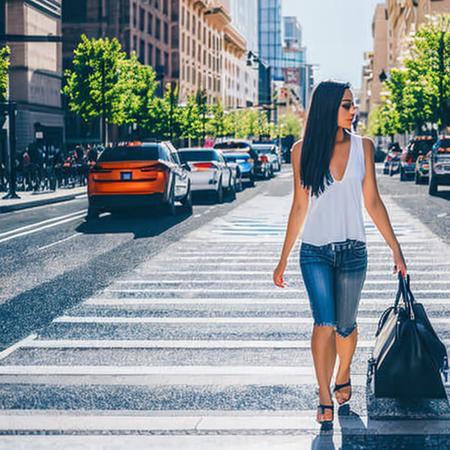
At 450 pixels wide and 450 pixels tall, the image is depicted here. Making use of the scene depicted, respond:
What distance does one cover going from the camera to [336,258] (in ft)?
→ 17.8

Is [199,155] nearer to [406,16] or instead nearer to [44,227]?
[44,227]

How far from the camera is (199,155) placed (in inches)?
1179

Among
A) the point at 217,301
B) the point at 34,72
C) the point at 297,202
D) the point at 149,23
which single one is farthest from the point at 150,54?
the point at 297,202

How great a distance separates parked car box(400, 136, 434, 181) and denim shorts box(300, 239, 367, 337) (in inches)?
1630

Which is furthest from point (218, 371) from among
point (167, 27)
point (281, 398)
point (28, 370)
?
point (167, 27)

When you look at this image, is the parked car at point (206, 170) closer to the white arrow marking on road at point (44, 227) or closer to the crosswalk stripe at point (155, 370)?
the white arrow marking on road at point (44, 227)

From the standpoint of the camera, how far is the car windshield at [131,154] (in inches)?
896

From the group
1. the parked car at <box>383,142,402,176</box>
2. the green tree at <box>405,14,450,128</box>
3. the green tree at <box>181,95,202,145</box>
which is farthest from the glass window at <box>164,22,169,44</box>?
the parked car at <box>383,142,402,176</box>

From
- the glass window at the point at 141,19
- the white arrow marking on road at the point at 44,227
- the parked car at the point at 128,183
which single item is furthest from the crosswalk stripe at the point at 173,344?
the glass window at the point at 141,19

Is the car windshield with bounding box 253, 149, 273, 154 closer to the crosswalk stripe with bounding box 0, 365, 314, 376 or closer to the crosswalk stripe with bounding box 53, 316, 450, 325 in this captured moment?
the crosswalk stripe with bounding box 53, 316, 450, 325

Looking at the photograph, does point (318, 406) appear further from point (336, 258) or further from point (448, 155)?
point (448, 155)

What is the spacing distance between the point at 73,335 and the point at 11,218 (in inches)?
658

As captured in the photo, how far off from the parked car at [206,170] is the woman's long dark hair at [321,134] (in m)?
23.3

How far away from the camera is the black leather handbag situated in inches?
214
